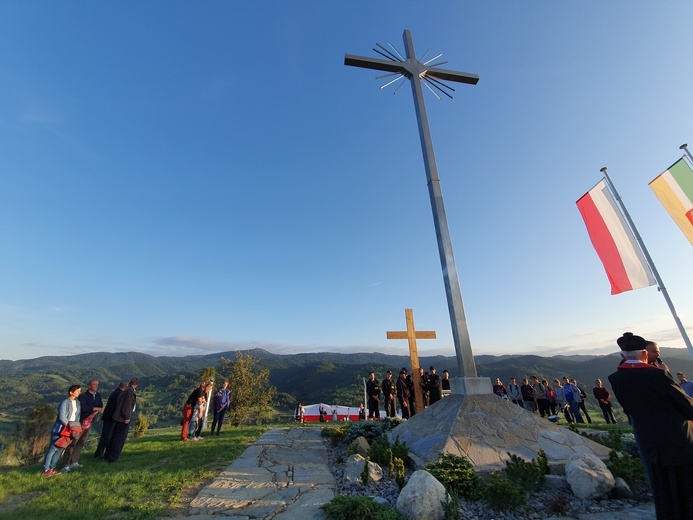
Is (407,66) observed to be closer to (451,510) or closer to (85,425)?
(451,510)

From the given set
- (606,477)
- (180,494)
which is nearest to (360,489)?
(180,494)

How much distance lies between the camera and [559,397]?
13602 millimetres

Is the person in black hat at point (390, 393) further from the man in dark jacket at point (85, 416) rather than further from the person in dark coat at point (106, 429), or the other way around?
the man in dark jacket at point (85, 416)

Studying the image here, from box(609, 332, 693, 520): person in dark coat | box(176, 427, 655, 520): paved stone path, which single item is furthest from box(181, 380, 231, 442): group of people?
box(609, 332, 693, 520): person in dark coat

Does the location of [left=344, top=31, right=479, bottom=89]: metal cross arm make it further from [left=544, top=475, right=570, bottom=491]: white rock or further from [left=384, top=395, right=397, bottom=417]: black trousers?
[left=384, top=395, right=397, bottom=417]: black trousers

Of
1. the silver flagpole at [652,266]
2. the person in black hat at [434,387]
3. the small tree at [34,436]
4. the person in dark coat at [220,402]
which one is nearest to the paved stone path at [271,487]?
the person in dark coat at [220,402]

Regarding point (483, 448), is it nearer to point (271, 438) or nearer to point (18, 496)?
point (271, 438)

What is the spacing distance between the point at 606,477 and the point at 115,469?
8.42 meters

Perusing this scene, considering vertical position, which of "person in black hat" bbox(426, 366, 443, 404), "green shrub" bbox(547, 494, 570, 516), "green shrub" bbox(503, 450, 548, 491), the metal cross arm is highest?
the metal cross arm

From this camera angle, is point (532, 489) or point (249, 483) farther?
point (249, 483)

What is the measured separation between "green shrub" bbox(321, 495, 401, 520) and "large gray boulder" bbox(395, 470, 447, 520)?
0.48 ft

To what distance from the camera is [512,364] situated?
115562 millimetres

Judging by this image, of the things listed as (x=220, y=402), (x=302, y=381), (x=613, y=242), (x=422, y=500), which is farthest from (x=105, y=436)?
(x=302, y=381)

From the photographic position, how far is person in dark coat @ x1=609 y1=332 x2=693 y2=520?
3.14 meters
